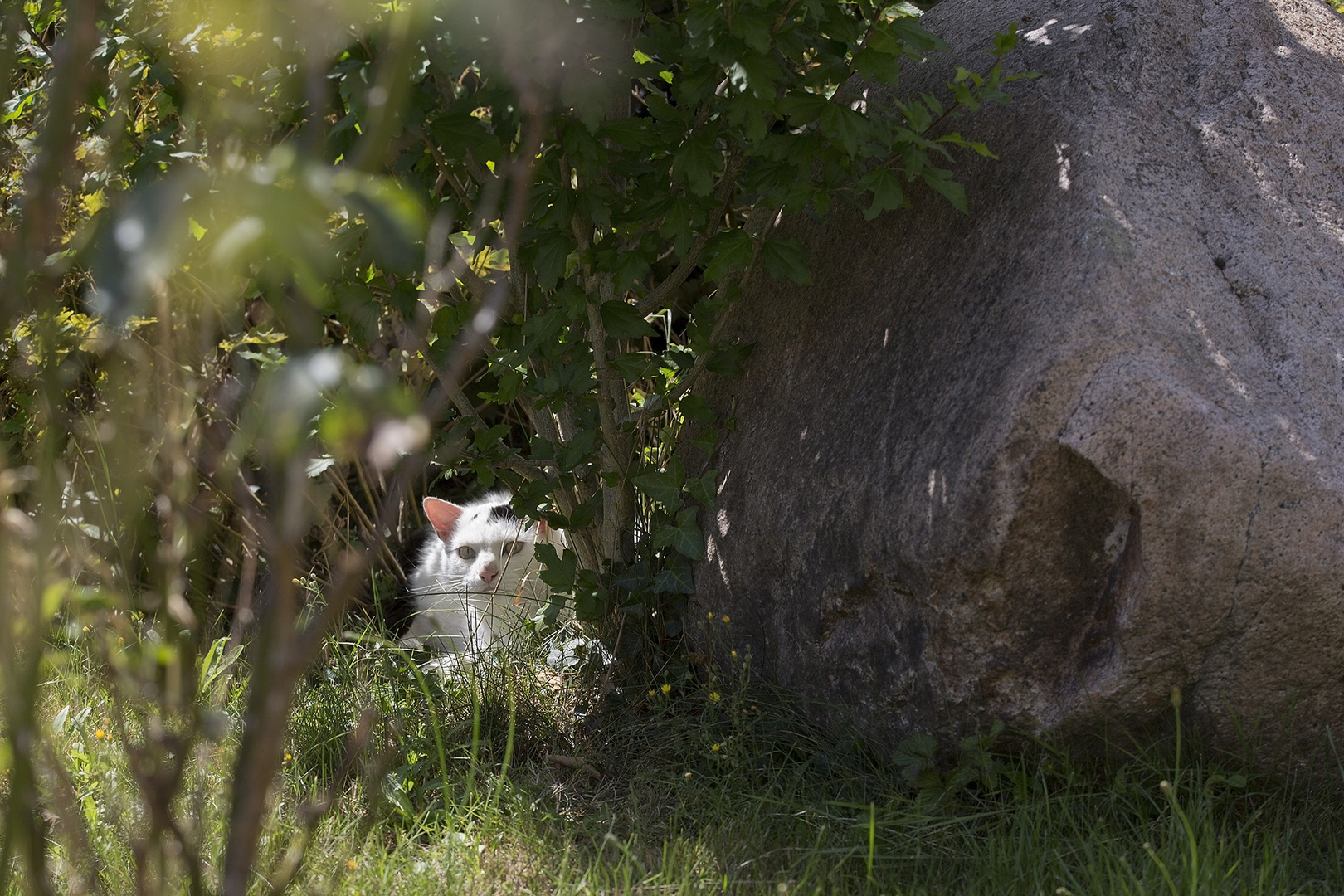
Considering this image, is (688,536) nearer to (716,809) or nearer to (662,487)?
(662,487)

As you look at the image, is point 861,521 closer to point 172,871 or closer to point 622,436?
point 622,436

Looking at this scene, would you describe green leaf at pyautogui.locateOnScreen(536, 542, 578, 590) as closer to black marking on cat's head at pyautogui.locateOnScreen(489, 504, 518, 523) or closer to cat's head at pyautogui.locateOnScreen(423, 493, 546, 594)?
cat's head at pyautogui.locateOnScreen(423, 493, 546, 594)

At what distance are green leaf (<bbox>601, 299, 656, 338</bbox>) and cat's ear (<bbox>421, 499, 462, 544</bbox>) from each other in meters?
1.33

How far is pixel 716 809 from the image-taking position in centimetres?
219

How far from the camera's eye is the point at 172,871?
74.2 inches

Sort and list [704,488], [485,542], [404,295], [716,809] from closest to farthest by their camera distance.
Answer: [716,809]
[404,295]
[704,488]
[485,542]

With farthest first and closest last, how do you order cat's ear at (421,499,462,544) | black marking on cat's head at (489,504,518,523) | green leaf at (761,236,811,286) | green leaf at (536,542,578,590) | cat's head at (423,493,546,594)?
cat's ear at (421,499,462,544), black marking on cat's head at (489,504,518,523), cat's head at (423,493,546,594), green leaf at (536,542,578,590), green leaf at (761,236,811,286)

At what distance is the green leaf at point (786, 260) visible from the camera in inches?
91.9

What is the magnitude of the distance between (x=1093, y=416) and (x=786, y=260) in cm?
78

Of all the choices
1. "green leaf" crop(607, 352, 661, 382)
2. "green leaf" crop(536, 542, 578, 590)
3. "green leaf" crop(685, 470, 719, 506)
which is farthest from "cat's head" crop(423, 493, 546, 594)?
"green leaf" crop(607, 352, 661, 382)

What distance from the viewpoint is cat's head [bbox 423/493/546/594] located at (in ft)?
10.7

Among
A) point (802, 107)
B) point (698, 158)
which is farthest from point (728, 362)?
point (802, 107)

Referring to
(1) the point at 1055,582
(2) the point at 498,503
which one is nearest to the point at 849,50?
(1) the point at 1055,582

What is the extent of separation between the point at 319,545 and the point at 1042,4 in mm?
3052
